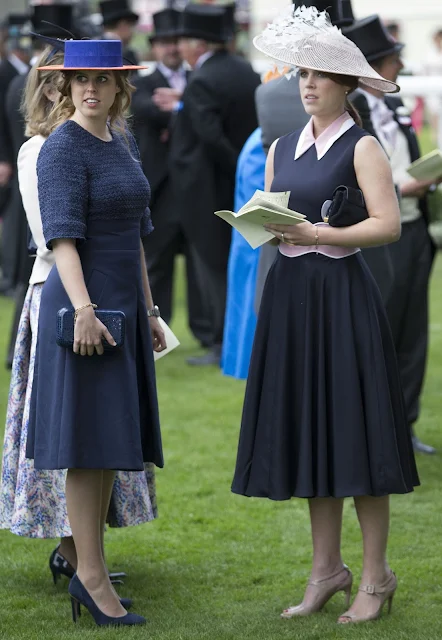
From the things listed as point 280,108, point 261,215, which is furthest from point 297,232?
point 280,108

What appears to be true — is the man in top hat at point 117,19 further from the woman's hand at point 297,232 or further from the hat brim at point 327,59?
the woman's hand at point 297,232

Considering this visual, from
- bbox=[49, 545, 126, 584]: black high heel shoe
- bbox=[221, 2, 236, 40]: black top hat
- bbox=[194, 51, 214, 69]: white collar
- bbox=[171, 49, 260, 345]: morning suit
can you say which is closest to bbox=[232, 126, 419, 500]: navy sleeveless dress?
bbox=[49, 545, 126, 584]: black high heel shoe

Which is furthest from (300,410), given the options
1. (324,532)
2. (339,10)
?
(339,10)

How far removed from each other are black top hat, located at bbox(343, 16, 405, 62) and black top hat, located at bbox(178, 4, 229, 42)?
3010 mm

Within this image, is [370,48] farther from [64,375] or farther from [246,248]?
[64,375]

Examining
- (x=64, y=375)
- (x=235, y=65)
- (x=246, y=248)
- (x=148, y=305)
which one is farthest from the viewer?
(x=235, y=65)

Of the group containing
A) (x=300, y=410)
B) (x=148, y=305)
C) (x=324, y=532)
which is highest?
(x=148, y=305)

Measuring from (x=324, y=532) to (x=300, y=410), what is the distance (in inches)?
17.5

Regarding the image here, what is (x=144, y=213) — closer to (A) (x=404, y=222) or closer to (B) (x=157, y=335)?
(B) (x=157, y=335)

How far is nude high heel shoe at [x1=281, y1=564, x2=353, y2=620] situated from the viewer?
4.18 m

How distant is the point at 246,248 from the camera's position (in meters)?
6.30

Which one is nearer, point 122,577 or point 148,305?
point 148,305

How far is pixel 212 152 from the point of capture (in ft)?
28.1

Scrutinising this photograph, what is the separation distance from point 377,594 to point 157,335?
3.71 feet
